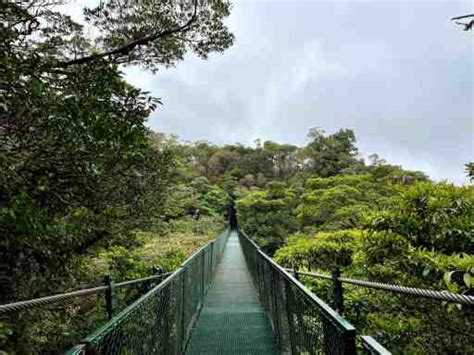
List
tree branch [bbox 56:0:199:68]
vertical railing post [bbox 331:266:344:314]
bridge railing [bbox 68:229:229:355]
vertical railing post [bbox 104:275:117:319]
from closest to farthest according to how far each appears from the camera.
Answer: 1. bridge railing [bbox 68:229:229:355]
2. vertical railing post [bbox 104:275:117:319]
3. vertical railing post [bbox 331:266:344:314]
4. tree branch [bbox 56:0:199:68]

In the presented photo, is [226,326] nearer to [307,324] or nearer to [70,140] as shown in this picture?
[307,324]

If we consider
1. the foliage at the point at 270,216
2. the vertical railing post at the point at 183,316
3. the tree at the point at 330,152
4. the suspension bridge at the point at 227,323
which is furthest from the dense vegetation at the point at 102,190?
the tree at the point at 330,152

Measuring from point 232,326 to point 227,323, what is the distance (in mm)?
153

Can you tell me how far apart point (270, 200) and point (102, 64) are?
13004 mm

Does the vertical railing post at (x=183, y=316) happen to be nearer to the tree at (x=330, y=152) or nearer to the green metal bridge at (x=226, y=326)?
the green metal bridge at (x=226, y=326)

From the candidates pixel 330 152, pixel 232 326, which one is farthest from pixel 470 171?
pixel 330 152

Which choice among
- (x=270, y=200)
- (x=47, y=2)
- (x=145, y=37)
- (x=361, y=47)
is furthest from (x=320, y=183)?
(x=47, y=2)

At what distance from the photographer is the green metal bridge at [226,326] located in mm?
1341

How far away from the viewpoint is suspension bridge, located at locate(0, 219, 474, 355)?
1.29m

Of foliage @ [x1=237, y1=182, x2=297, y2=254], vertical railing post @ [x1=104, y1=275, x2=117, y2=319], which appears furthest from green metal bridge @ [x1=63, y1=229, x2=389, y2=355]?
foliage @ [x1=237, y1=182, x2=297, y2=254]

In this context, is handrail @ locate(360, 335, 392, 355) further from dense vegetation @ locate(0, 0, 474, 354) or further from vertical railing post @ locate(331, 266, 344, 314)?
vertical railing post @ locate(331, 266, 344, 314)

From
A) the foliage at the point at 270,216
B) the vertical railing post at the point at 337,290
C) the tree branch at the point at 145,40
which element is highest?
the tree branch at the point at 145,40

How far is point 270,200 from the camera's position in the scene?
16438 millimetres

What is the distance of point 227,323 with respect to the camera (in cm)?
442
